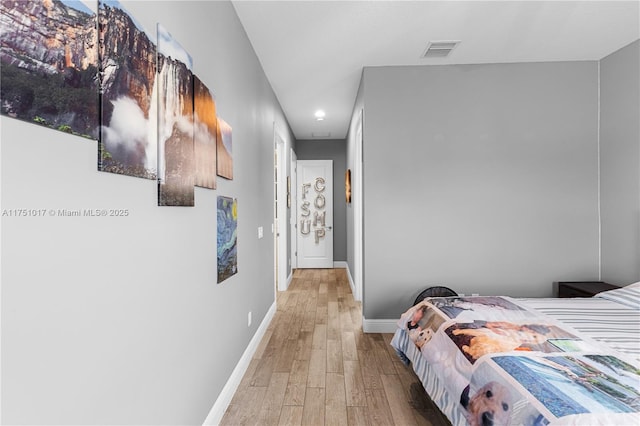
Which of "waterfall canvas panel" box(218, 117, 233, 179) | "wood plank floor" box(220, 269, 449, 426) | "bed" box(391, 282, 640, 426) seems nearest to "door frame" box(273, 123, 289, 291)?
"wood plank floor" box(220, 269, 449, 426)

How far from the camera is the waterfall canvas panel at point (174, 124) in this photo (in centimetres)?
134

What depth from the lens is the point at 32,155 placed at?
0.78 meters

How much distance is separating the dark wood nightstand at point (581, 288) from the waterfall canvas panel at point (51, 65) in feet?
12.1

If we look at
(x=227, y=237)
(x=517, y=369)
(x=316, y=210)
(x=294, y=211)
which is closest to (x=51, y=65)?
(x=227, y=237)

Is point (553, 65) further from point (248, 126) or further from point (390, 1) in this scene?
point (248, 126)

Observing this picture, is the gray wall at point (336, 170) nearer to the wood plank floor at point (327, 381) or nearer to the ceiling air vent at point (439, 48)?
the wood plank floor at point (327, 381)

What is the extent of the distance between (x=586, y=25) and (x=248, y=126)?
2.82 meters

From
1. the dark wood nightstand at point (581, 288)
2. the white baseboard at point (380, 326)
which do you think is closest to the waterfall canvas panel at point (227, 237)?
the white baseboard at point (380, 326)

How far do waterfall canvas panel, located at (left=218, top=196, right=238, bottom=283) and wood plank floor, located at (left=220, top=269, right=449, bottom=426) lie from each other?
838 mm

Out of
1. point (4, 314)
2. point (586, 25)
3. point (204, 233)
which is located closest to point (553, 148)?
point (586, 25)

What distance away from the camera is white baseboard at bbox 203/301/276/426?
1.92 meters

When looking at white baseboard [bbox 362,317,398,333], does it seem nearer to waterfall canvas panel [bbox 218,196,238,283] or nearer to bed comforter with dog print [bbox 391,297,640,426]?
bed comforter with dog print [bbox 391,297,640,426]

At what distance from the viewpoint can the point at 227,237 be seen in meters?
2.21

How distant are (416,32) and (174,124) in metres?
2.20
